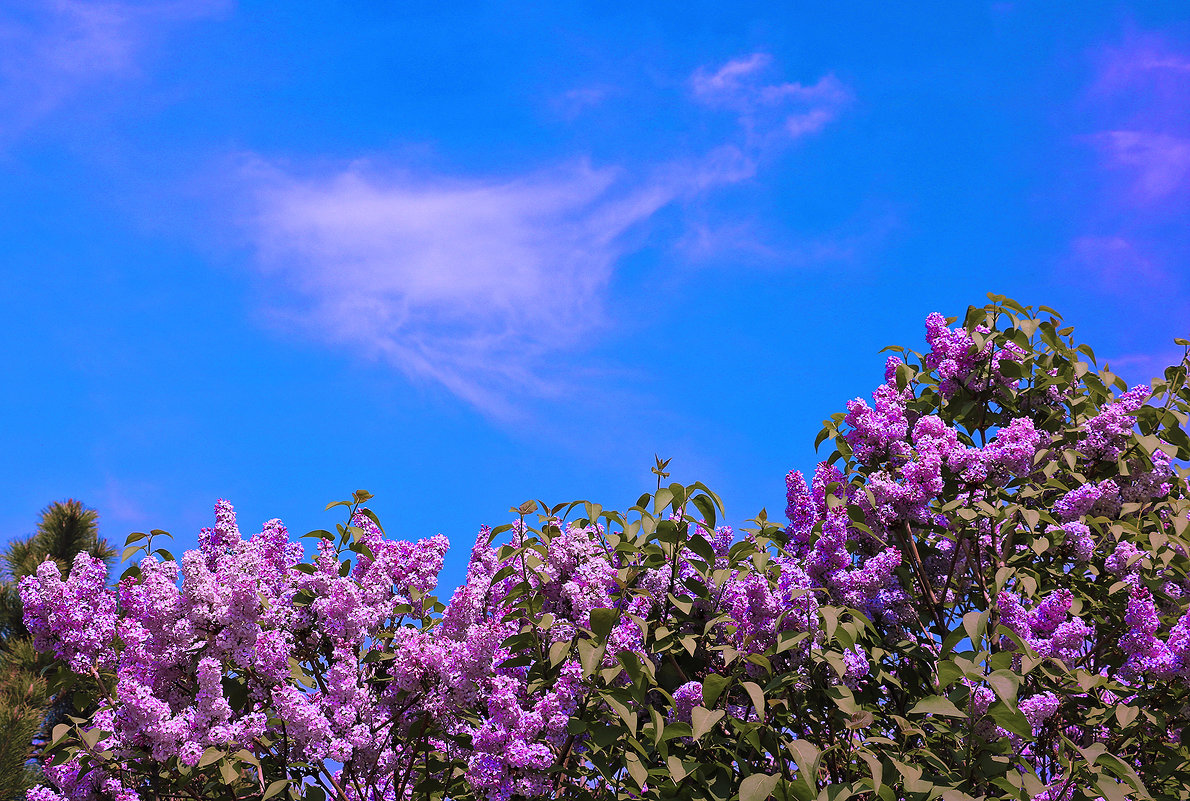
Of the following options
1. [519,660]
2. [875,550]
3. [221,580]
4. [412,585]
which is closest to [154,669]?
[221,580]

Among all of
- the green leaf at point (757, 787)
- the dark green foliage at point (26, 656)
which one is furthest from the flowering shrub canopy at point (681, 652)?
the dark green foliage at point (26, 656)

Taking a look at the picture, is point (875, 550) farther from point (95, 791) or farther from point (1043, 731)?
point (95, 791)

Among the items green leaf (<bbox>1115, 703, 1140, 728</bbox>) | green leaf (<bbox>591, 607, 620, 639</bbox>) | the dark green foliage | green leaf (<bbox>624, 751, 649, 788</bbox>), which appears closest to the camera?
green leaf (<bbox>624, 751, 649, 788</bbox>)

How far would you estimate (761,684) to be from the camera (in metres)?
4.02

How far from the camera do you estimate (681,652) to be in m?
4.24

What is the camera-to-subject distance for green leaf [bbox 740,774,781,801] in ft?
10.8

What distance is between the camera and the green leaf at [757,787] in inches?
129

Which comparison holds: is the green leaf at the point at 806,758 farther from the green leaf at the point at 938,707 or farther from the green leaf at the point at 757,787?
the green leaf at the point at 938,707

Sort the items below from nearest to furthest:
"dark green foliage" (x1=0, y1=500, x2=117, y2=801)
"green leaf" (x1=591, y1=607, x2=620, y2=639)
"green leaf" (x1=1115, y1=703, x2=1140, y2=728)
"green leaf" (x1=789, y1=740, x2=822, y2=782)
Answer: "green leaf" (x1=789, y1=740, x2=822, y2=782) < "green leaf" (x1=591, y1=607, x2=620, y2=639) < "green leaf" (x1=1115, y1=703, x2=1140, y2=728) < "dark green foliage" (x1=0, y1=500, x2=117, y2=801)

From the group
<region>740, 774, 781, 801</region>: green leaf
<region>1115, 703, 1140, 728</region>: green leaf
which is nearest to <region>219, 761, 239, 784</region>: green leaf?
<region>740, 774, 781, 801</region>: green leaf

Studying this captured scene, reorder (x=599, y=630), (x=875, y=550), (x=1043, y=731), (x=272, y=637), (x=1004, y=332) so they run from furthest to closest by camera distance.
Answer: (x=1004, y=332) → (x=875, y=550) → (x=1043, y=731) → (x=272, y=637) → (x=599, y=630)

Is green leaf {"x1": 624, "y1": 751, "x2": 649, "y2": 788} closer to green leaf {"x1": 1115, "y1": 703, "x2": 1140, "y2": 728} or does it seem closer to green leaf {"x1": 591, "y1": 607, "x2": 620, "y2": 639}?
green leaf {"x1": 591, "y1": 607, "x2": 620, "y2": 639}

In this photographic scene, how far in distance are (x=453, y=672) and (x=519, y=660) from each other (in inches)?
15.7

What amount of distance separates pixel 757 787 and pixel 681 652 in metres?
0.97
